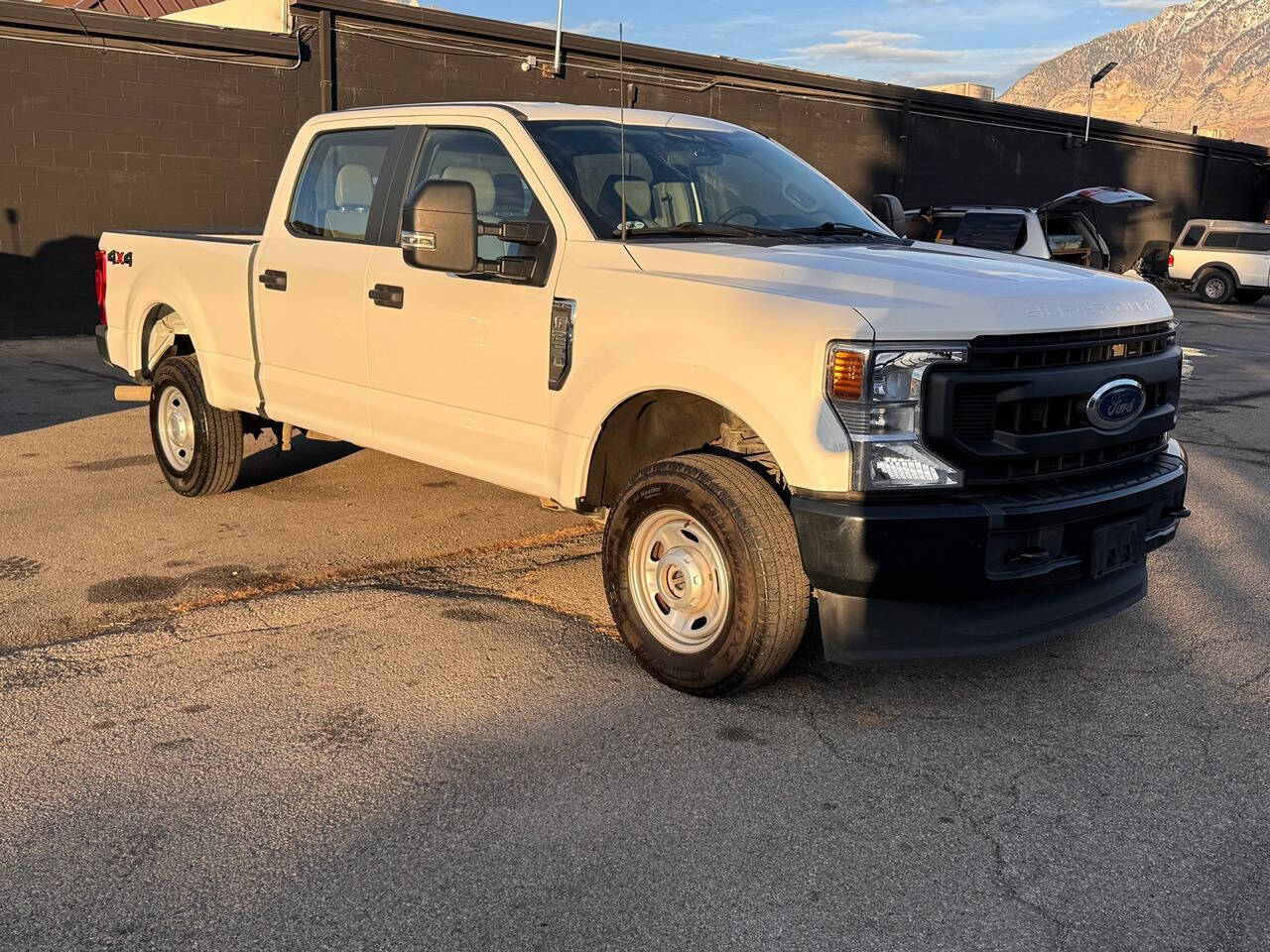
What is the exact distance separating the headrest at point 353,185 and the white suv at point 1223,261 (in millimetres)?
23917

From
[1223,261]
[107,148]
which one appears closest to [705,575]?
[107,148]

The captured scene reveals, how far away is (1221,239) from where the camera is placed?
2558cm

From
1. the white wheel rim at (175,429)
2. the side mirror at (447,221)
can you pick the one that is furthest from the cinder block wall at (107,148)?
the side mirror at (447,221)

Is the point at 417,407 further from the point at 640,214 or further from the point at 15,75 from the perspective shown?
the point at 15,75

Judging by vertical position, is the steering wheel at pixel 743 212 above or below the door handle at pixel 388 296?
above

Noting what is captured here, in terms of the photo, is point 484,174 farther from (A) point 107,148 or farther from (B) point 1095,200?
(B) point 1095,200

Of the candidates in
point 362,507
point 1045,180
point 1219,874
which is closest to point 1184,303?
point 1045,180

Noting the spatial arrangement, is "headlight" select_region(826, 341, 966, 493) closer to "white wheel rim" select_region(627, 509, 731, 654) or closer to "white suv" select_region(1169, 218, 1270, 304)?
"white wheel rim" select_region(627, 509, 731, 654)

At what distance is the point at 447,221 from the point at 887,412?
74.6 inches

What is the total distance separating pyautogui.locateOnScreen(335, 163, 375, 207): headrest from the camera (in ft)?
18.5

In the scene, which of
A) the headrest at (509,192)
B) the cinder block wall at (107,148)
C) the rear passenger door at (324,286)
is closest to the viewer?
the headrest at (509,192)

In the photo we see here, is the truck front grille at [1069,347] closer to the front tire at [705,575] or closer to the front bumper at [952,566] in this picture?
the front bumper at [952,566]

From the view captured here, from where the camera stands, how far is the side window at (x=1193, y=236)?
85.3 ft

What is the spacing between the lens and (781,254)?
439 centimetres
